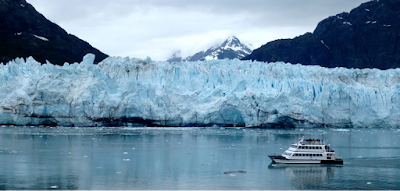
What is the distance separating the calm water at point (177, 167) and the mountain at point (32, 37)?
52.0 m

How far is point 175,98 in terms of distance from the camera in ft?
137

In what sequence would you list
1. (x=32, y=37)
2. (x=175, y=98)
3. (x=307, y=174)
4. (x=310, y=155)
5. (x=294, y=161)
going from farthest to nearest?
(x=32, y=37) → (x=175, y=98) → (x=310, y=155) → (x=294, y=161) → (x=307, y=174)

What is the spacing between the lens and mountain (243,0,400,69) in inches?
3312

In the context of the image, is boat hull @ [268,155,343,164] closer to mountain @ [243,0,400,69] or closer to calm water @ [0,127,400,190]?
calm water @ [0,127,400,190]

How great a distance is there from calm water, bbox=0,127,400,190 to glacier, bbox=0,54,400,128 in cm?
1082

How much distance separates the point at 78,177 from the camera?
17.0 m

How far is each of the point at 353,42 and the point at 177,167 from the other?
72.4m

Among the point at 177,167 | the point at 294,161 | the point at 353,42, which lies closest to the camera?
the point at 177,167

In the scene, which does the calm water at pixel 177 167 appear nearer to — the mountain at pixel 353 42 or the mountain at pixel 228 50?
the mountain at pixel 353 42

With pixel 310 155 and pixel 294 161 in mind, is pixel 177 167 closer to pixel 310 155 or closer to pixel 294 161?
pixel 294 161

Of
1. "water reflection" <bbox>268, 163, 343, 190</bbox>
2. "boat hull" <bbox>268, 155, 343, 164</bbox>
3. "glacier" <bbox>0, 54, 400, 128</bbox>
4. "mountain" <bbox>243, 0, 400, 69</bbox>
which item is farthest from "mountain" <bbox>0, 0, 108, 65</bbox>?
"water reflection" <bbox>268, 163, 343, 190</bbox>

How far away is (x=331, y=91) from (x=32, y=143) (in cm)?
2508

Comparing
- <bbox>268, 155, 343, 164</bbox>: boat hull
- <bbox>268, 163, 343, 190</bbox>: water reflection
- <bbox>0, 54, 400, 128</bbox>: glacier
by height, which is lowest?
<bbox>268, 163, 343, 190</bbox>: water reflection

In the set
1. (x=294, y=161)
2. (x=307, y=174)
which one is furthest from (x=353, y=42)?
(x=307, y=174)
